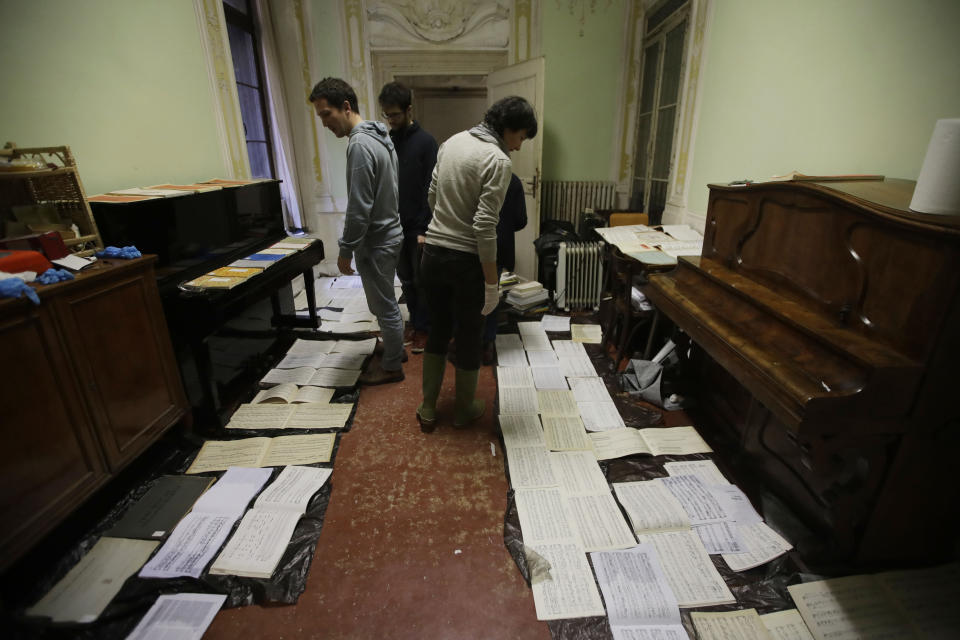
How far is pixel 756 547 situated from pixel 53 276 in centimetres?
240

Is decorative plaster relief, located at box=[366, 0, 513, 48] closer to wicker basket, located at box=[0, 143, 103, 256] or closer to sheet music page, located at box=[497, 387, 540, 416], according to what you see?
wicker basket, located at box=[0, 143, 103, 256]

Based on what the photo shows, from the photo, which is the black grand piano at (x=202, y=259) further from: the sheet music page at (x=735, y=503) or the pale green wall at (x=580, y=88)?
the pale green wall at (x=580, y=88)

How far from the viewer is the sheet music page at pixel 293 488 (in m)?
1.67

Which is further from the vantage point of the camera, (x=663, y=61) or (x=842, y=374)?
(x=663, y=61)

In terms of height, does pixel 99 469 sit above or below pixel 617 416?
above

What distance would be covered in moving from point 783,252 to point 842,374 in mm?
600

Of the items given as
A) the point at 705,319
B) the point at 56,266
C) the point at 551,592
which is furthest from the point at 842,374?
the point at 56,266

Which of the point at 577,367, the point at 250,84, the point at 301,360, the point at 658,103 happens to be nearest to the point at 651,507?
the point at 577,367

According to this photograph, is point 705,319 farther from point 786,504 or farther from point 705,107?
point 705,107

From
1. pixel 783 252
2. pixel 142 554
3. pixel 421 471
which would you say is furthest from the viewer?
pixel 421 471

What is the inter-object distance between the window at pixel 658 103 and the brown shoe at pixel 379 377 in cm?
244

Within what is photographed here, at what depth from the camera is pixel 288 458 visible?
192 cm

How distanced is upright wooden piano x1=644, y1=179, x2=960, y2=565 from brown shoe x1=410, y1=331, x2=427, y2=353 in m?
1.68

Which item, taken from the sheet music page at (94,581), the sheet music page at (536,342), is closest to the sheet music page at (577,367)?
the sheet music page at (536,342)
